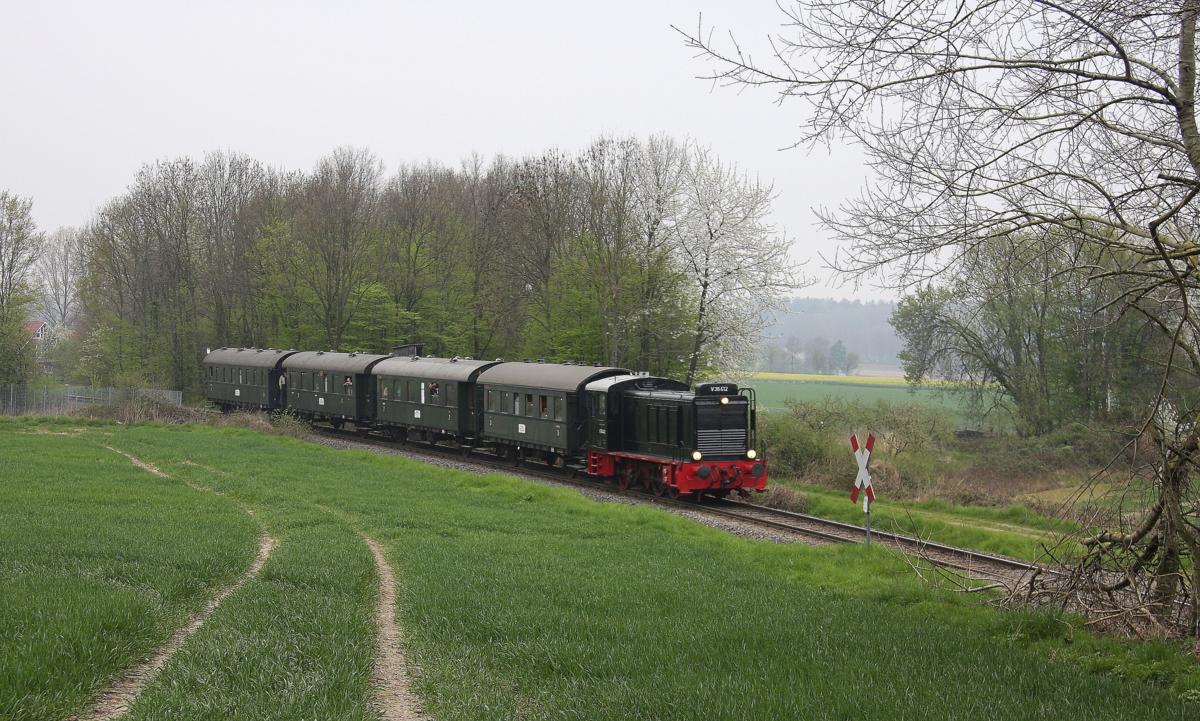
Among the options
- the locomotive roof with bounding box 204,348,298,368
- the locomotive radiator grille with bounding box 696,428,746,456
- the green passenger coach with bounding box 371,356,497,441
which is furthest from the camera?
the locomotive roof with bounding box 204,348,298,368

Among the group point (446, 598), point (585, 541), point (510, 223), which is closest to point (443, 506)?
point (585, 541)

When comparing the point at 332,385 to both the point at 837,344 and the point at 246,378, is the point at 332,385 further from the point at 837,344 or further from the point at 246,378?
the point at 837,344

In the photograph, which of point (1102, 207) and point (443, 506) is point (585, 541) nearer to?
point (443, 506)

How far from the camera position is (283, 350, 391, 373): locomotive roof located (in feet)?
126

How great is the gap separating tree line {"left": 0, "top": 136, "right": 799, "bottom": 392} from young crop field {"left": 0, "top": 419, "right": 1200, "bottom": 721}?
22.1 metres

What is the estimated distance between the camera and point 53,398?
46.5 m

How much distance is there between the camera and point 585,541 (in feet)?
53.8

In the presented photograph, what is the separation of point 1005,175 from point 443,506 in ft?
45.1

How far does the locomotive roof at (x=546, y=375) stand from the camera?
87.6 ft

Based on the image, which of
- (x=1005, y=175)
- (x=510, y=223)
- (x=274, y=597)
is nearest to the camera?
(x=1005, y=175)

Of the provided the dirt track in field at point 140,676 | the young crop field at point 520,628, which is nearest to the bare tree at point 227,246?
the young crop field at point 520,628

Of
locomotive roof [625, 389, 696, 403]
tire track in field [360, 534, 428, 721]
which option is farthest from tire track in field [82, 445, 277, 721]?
locomotive roof [625, 389, 696, 403]

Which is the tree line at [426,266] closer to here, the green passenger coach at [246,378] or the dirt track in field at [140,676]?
the green passenger coach at [246,378]

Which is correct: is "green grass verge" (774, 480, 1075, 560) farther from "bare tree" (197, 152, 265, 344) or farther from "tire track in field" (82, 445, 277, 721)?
"bare tree" (197, 152, 265, 344)
